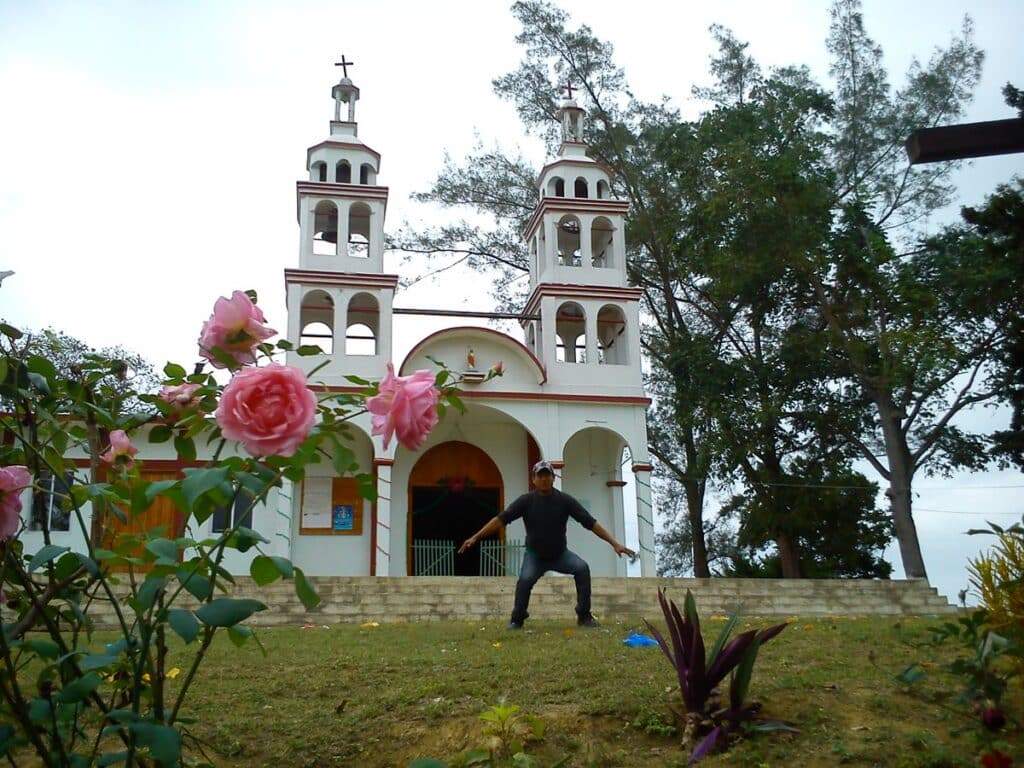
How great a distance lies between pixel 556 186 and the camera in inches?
898

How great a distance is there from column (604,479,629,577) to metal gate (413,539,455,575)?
3249 mm

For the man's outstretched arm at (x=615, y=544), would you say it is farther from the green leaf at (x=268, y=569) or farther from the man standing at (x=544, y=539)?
the green leaf at (x=268, y=569)

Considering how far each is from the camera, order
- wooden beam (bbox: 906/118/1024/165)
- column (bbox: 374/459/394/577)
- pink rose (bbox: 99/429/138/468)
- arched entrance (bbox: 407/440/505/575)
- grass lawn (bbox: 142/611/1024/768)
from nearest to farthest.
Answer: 1. pink rose (bbox: 99/429/138/468)
2. wooden beam (bbox: 906/118/1024/165)
3. grass lawn (bbox: 142/611/1024/768)
4. column (bbox: 374/459/394/577)
5. arched entrance (bbox: 407/440/505/575)

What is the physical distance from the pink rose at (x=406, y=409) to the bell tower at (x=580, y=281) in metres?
17.6

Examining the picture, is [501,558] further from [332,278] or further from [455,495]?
[332,278]

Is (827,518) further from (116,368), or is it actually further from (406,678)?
(116,368)

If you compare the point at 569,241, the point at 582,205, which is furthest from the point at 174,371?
the point at 569,241

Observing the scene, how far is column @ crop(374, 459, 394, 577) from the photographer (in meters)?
18.7

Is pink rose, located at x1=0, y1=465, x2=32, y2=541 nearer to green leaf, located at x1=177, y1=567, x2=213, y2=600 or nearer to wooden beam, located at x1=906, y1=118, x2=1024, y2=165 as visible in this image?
green leaf, located at x1=177, y1=567, x2=213, y2=600

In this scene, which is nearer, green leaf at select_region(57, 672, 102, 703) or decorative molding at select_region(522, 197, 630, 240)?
green leaf at select_region(57, 672, 102, 703)

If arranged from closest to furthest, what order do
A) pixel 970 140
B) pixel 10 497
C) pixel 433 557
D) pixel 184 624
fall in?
pixel 184 624 < pixel 10 497 < pixel 970 140 < pixel 433 557

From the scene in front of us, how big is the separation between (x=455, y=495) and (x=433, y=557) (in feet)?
5.46

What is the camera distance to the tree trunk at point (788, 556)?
22.0 m

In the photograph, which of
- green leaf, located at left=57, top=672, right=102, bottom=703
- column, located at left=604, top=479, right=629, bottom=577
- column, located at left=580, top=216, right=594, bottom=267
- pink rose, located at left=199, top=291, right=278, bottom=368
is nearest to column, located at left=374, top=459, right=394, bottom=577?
column, located at left=604, top=479, right=629, bottom=577
